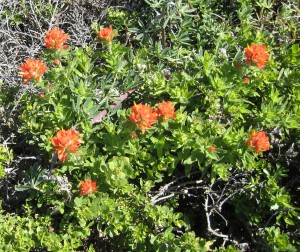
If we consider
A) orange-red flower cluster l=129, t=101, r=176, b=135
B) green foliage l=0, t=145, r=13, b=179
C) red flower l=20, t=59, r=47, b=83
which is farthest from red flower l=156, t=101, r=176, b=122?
green foliage l=0, t=145, r=13, b=179

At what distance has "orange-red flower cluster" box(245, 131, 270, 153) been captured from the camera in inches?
81.7

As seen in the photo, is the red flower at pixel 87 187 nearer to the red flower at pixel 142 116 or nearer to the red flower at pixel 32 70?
the red flower at pixel 142 116

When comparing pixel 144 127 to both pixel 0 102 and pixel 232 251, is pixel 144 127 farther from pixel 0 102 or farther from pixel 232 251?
pixel 0 102

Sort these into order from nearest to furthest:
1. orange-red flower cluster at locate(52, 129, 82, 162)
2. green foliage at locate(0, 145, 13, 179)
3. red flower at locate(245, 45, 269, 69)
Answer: orange-red flower cluster at locate(52, 129, 82, 162)
red flower at locate(245, 45, 269, 69)
green foliage at locate(0, 145, 13, 179)

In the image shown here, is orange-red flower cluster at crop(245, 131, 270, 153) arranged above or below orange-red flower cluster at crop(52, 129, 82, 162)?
above

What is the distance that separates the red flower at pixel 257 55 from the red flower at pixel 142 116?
56cm

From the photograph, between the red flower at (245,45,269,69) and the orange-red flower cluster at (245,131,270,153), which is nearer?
the orange-red flower cluster at (245,131,270,153)

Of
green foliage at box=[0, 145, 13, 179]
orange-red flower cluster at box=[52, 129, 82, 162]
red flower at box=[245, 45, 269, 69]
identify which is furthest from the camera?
green foliage at box=[0, 145, 13, 179]

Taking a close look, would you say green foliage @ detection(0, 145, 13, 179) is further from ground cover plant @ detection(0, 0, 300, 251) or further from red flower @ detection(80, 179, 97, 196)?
red flower @ detection(80, 179, 97, 196)

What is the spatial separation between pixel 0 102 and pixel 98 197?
3.09ft

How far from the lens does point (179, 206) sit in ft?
8.59

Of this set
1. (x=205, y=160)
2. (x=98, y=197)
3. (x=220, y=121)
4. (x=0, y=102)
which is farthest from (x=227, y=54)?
(x=0, y=102)

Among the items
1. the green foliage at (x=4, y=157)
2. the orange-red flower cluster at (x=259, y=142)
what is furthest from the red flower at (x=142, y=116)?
the green foliage at (x=4, y=157)

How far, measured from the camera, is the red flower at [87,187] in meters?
2.11
